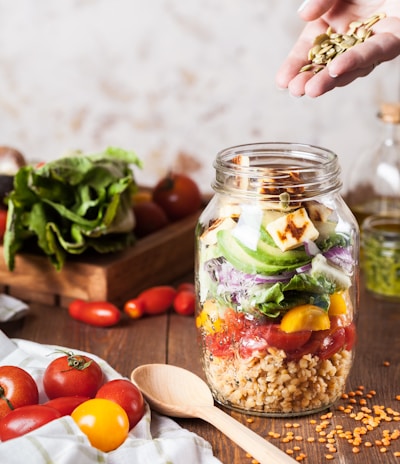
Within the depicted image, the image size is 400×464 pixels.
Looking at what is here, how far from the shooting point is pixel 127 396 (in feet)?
4.01

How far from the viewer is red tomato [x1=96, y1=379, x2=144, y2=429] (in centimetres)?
121

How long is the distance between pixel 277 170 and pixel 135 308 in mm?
571

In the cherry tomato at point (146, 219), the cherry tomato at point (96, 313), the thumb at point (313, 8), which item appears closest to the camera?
the thumb at point (313, 8)

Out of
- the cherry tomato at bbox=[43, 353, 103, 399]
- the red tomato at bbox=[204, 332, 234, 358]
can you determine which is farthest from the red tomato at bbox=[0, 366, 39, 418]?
the red tomato at bbox=[204, 332, 234, 358]

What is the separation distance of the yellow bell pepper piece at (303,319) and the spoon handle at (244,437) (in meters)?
0.16

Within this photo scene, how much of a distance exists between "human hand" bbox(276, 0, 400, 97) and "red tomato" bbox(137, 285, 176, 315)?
586mm

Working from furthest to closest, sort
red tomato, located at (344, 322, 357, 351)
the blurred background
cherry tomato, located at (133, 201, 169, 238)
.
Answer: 1. the blurred background
2. cherry tomato, located at (133, 201, 169, 238)
3. red tomato, located at (344, 322, 357, 351)

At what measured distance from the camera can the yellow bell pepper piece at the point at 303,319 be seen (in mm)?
1215

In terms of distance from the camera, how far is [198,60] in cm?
243

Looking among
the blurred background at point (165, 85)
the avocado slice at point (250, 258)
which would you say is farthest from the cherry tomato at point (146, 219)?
the avocado slice at point (250, 258)

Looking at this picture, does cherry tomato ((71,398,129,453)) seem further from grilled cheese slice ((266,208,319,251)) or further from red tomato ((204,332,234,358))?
grilled cheese slice ((266,208,319,251))

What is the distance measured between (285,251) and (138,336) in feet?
1.73

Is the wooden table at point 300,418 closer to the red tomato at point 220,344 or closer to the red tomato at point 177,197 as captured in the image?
the red tomato at point 220,344

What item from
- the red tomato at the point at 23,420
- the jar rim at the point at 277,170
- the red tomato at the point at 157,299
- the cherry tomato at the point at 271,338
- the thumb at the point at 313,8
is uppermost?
the thumb at the point at 313,8
